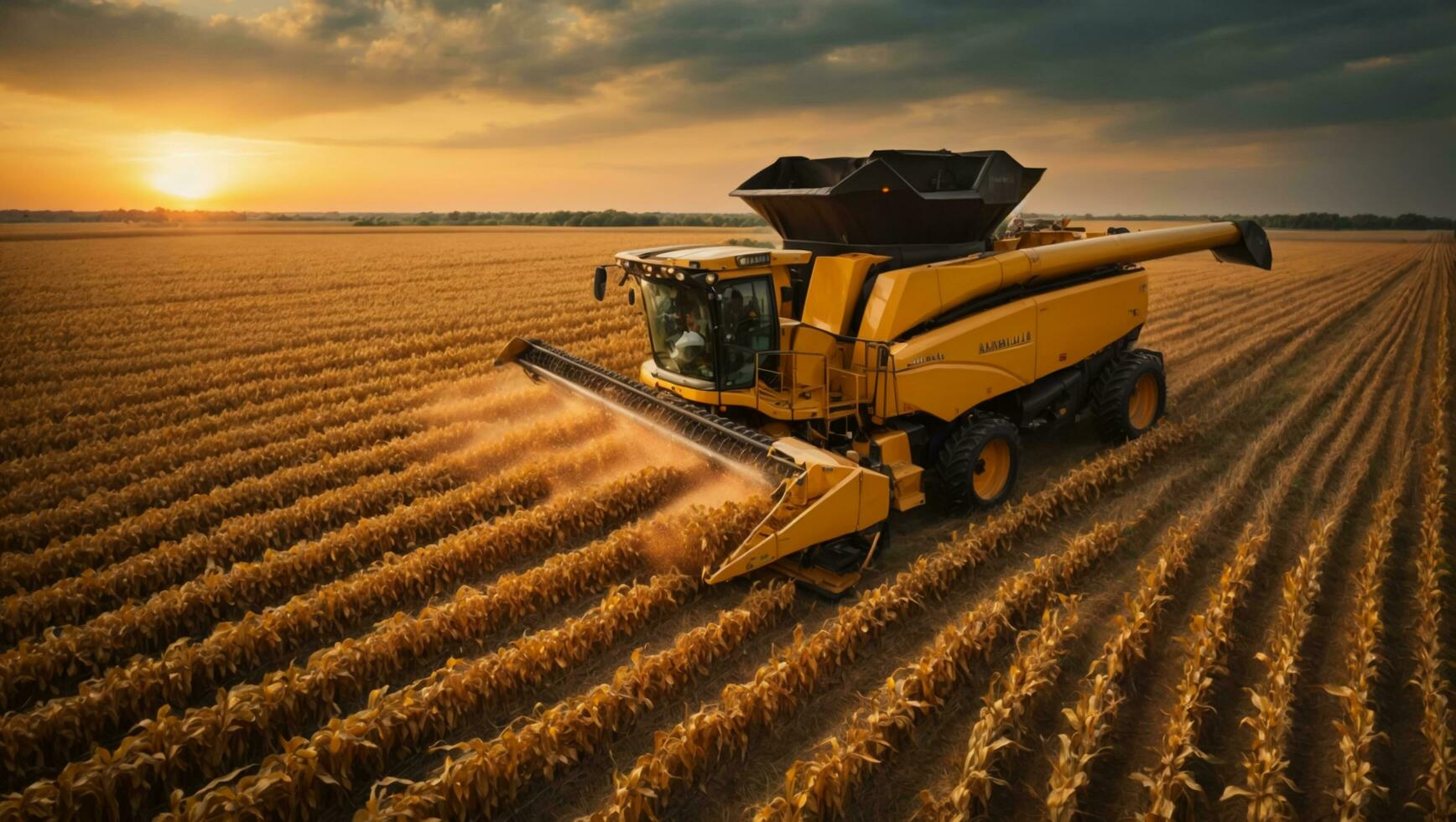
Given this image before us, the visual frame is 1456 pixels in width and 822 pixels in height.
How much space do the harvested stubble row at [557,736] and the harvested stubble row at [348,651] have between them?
0.94m

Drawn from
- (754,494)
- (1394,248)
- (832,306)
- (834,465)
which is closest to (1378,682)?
(834,465)

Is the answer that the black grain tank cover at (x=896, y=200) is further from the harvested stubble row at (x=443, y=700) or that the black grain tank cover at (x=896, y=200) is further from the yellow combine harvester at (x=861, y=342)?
the harvested stubble row at (x=443, y=700)

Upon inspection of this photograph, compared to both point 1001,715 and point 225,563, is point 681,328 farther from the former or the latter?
point 225,563

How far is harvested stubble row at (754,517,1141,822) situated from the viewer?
3.94 metres

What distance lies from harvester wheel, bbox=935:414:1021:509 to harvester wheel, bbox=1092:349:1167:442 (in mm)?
2174

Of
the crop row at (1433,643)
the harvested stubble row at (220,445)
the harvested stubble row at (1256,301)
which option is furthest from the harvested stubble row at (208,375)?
the harvested stubble row at (1256,301)

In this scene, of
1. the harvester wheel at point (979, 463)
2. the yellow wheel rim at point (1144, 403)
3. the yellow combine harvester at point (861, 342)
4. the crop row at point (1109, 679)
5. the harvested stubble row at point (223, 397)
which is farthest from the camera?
the harvested stubble row at point (223, 397)

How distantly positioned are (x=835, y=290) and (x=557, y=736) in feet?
15.9

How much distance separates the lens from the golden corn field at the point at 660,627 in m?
4.10

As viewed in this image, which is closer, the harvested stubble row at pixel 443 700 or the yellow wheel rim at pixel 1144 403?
the harvested stubble row at pixel 443 700

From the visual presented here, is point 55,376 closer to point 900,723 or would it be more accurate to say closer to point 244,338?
point 244,338

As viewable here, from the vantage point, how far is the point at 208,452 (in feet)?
31.0

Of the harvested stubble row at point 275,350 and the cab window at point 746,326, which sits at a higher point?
the cab window at point 746,326

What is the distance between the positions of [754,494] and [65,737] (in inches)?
177
